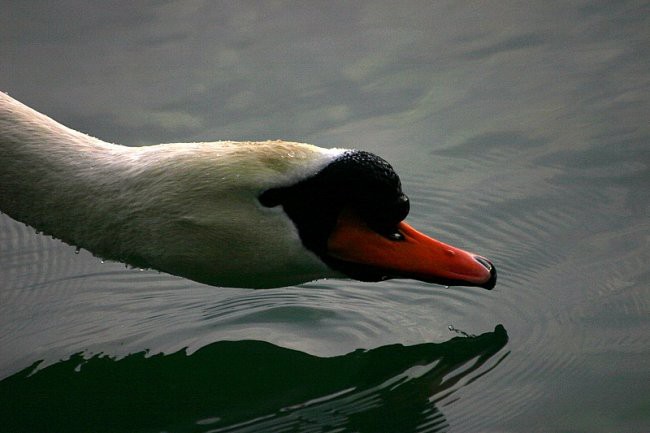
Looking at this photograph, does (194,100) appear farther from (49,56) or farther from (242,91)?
(49,56)

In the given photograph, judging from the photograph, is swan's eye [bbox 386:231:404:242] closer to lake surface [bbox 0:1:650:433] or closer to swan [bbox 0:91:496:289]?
swan [bbox 0:91:496:289]

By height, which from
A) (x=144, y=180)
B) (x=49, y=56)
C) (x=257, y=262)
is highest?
(x=49, y=56)

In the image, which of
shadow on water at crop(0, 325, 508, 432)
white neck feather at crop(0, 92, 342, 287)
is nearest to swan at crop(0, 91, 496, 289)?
white neck feather at crop(0, 92, 342, 287)

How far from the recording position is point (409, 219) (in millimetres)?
5672

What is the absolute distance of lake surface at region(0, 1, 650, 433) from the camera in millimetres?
4379

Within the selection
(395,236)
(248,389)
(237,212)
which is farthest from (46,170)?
(395,236)

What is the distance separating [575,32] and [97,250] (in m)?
3.79

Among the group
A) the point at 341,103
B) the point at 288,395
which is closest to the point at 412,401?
the point at 288,395

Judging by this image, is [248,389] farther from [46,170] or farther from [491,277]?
[46,170]

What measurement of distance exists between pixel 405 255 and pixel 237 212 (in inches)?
25.6

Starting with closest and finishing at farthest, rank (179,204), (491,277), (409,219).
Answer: (179,204)
(491,277)
(409,219)

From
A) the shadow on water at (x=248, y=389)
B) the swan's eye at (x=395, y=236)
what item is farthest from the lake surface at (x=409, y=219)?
the swan's eye at (x=395, y=236)

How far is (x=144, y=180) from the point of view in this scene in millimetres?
4078

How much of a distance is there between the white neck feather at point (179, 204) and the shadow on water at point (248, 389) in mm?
488
